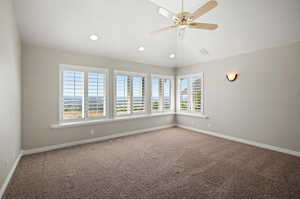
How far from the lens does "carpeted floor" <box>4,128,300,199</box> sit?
1990 mm

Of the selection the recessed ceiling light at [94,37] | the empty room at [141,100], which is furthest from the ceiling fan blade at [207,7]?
the recessed ceiling light at [94,37]

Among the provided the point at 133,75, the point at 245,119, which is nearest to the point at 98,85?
the point at 133,75

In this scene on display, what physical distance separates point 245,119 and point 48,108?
218 inches

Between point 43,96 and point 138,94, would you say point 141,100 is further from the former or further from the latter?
point 43,96

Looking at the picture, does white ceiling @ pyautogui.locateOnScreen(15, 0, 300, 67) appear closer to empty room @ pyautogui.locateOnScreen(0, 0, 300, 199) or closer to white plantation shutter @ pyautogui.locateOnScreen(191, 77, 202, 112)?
empty room @ pyautogui.locateOnScreen(0, 0, 300, 199)

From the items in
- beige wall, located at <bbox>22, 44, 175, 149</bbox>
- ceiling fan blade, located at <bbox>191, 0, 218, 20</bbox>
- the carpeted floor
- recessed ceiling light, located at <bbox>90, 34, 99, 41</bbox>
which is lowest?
the carpeted floor

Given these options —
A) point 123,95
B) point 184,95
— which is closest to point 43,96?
point 123,95

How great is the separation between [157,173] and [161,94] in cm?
383

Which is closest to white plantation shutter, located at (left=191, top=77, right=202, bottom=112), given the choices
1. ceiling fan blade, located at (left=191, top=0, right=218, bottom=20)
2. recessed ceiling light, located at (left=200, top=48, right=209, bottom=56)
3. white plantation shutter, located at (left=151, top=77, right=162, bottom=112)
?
recessed ceiling light, located at (left=200, top=48, right=209, bottom=56)

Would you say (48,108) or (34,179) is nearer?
(34,179)

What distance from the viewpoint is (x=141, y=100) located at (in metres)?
5.35

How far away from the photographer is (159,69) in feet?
19.1

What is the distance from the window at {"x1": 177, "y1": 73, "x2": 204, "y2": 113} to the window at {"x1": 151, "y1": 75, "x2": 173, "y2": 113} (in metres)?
0.41

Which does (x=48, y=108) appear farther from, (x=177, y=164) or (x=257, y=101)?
(x=257, y=101)
